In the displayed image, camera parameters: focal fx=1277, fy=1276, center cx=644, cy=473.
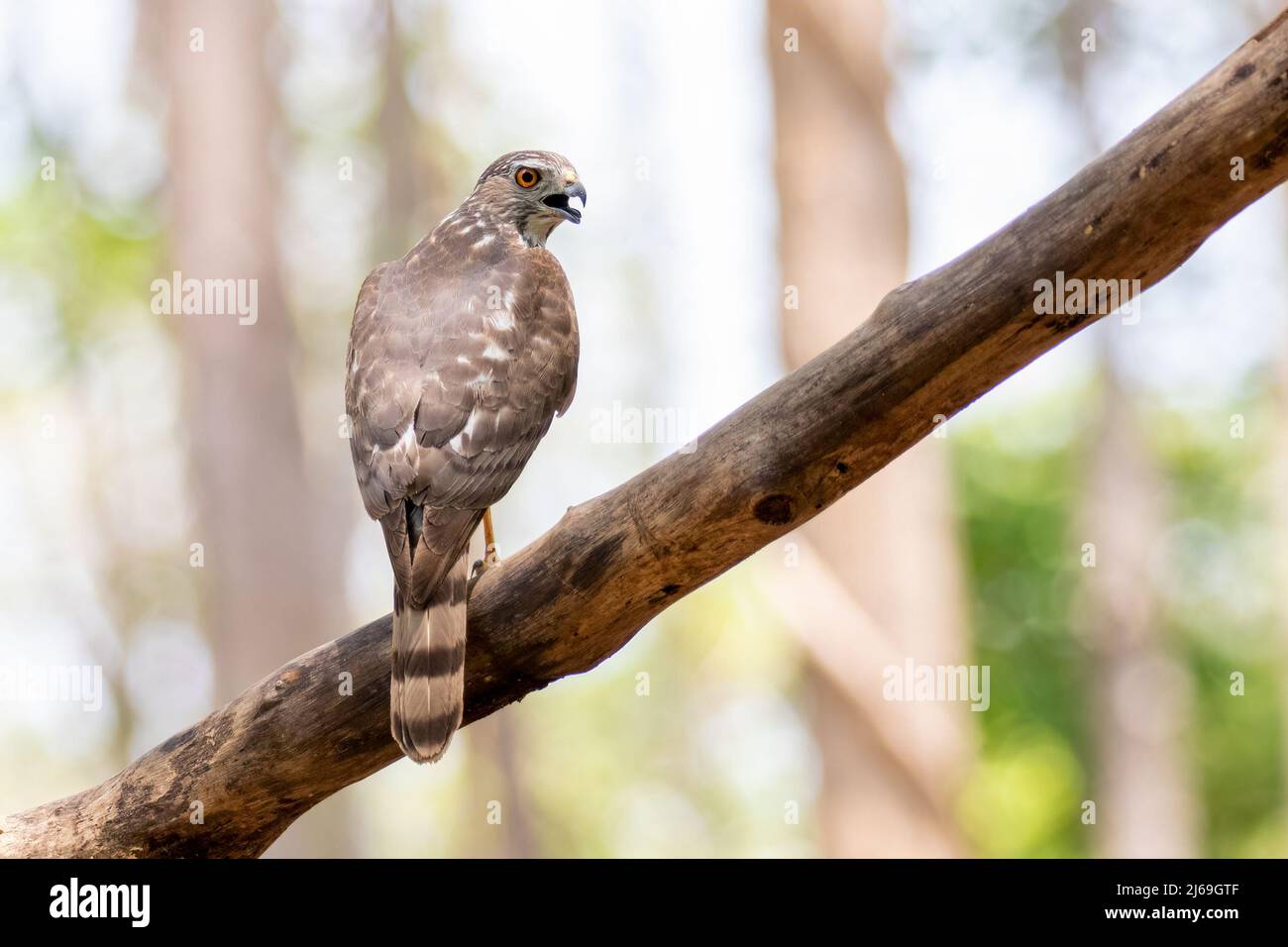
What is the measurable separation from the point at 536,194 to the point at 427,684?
2.22 m

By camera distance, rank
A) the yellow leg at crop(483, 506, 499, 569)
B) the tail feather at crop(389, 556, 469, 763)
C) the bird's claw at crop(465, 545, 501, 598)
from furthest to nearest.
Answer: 1. the yellow leg at crop(483, 506, 499, 569)
2. the bird's claw at crop(465, 545, 501, 598)
3. the tail feather at crop(389, 556, 469, 763)

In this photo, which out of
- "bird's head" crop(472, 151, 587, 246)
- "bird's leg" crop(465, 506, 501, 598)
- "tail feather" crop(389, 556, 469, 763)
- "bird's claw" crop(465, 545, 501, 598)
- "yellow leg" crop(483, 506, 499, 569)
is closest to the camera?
"tail feather" crop(389, 556, 469, 763)

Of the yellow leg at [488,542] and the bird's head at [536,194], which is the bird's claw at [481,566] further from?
the bird's head at [536,194]

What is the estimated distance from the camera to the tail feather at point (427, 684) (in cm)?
344

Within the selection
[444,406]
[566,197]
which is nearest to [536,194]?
[566,197]

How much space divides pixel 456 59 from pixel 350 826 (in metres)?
11.3

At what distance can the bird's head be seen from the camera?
492 centimetres

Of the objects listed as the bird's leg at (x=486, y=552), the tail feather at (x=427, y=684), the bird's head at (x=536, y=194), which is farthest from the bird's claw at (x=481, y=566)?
the bird's head at (x=536, y=194)

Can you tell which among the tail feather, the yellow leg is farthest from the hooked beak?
the tail feather

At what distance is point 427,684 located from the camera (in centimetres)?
345

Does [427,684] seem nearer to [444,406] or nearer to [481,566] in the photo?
[481,566]

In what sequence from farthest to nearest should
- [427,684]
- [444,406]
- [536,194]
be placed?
1. [536,194]
2. [444,406]
3. [427,684]

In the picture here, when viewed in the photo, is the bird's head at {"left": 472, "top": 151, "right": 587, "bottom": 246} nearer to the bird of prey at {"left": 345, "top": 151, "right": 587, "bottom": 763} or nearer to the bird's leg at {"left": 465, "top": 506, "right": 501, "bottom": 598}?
the bird of prey at {"left": 345, "top": 151, "right": 587, "bottom": 763}

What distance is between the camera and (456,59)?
17203 mm
